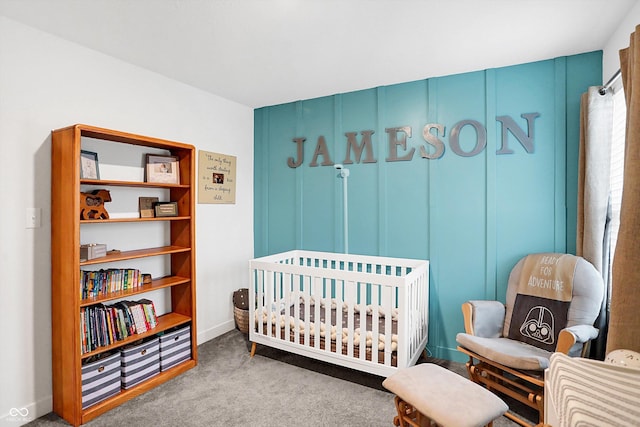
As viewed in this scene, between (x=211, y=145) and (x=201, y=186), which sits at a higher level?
(x=211, y=145)

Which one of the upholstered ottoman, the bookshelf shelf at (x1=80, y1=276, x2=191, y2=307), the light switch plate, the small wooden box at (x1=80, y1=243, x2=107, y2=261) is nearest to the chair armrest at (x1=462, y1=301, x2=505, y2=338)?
the upholstered ottoman

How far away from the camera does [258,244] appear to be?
385cm

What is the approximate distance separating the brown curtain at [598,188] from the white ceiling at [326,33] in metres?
0.47

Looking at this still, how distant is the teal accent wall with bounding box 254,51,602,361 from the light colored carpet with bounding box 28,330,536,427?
2.93 feet

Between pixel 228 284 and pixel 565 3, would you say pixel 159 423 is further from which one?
pixel 565 3

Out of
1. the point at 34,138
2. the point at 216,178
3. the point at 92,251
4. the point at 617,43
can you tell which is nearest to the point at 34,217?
the point at 92,251

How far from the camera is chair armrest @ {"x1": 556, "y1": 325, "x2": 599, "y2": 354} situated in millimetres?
1885

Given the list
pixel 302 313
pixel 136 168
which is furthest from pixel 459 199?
pixel 136 168

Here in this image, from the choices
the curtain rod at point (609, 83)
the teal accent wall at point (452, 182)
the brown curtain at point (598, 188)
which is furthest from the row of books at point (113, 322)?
the curtain rod at point (609, 83)

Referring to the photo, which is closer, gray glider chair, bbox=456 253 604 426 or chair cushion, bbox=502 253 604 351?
gray glider chair, bbox=456 253 604 426

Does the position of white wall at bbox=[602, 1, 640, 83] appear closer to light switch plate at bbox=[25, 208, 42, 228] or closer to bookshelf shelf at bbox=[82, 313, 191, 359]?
bookshelf shelf at bbox=[82, 313, 191, 359]

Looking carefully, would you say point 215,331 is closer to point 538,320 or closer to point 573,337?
point 538,320

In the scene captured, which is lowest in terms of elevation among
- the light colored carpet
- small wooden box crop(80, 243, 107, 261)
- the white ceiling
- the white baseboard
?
the light colored carpet

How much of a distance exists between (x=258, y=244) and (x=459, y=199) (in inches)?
84.7
